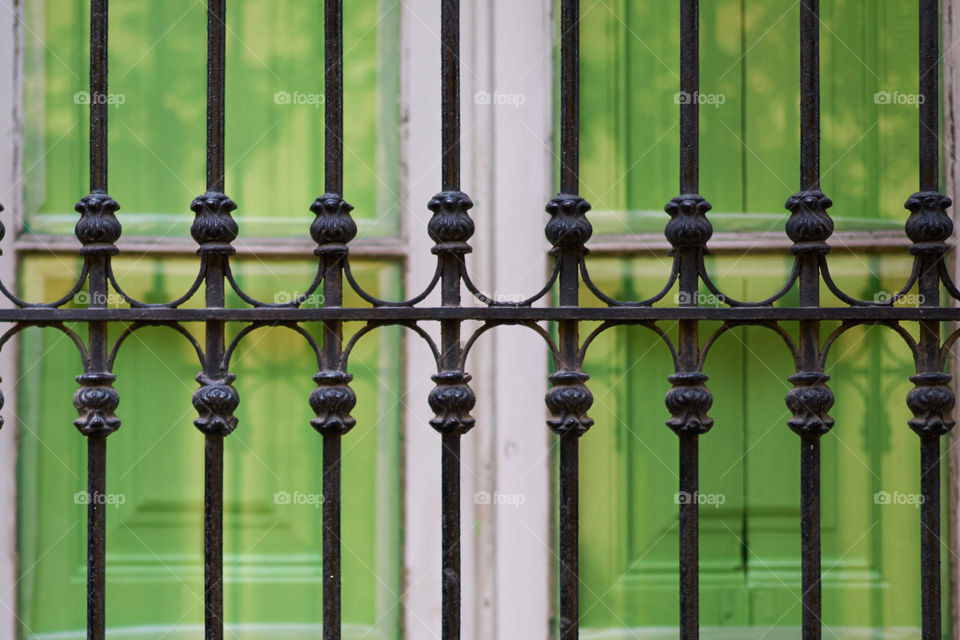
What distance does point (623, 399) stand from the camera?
6.03ft

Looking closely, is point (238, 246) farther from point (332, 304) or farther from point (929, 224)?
point (929, 224)

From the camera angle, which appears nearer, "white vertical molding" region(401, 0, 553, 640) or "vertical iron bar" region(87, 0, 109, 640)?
"vertical iron bar" region(87, 0, 109, 640)

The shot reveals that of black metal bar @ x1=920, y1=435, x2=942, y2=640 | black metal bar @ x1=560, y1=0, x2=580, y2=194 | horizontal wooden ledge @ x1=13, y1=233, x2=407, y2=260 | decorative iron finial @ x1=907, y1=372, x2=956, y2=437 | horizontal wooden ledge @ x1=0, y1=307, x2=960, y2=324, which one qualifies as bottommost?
black metal bar @ x1=920, y1=435, x2=942, y2=640

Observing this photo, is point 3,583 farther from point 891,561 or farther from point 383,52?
point 891,561

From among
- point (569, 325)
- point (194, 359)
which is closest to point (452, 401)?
point (569, 325)

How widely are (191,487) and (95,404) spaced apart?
25.2 inches

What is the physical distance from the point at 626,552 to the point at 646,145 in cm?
94

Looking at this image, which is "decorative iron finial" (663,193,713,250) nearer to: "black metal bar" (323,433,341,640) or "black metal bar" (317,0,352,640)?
"black metal bar" (317,0,352,640)

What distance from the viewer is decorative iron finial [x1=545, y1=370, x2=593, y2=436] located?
1.27 m

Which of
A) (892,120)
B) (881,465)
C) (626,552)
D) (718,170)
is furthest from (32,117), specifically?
(881,465)

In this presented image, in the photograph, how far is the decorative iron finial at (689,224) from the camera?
126 cm

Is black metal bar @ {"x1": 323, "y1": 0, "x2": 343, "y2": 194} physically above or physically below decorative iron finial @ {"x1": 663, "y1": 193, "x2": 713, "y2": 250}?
above

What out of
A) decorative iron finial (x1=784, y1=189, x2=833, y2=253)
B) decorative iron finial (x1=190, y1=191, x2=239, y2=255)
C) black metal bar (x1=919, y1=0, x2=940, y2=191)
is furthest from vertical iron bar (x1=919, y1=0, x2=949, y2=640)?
decorative iron finial (x1=190, y1=191, x2=239, y2=255)

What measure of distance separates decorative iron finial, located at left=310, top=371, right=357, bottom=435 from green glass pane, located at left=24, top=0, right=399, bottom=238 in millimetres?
659
